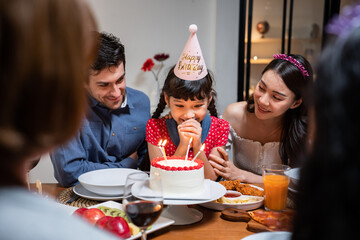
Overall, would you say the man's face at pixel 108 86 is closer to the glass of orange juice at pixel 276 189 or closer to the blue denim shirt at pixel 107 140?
the blue denim shirt at pixel 107 140

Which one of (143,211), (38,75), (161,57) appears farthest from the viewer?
(161,57)

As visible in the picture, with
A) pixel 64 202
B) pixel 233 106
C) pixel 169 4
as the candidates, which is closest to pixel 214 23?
pixel 169 4

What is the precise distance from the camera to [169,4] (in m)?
3.61

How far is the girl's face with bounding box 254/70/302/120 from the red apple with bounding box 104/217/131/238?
3.93 feet

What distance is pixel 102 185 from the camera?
138 centimetres

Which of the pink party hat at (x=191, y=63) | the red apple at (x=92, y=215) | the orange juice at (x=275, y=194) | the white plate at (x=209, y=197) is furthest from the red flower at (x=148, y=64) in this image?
the red apple at (x=92, y=215)

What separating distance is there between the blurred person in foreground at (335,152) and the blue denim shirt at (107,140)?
4.66ft

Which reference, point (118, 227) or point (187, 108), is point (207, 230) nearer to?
point (118, 227)

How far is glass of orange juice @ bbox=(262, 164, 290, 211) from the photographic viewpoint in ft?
4.46

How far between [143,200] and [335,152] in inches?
24.9

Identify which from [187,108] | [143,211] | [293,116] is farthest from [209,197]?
[293,116]

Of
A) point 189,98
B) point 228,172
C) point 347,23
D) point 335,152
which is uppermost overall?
point 347,23

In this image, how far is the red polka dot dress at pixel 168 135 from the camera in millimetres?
2072

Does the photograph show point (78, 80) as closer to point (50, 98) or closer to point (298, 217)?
point (50, 98)
